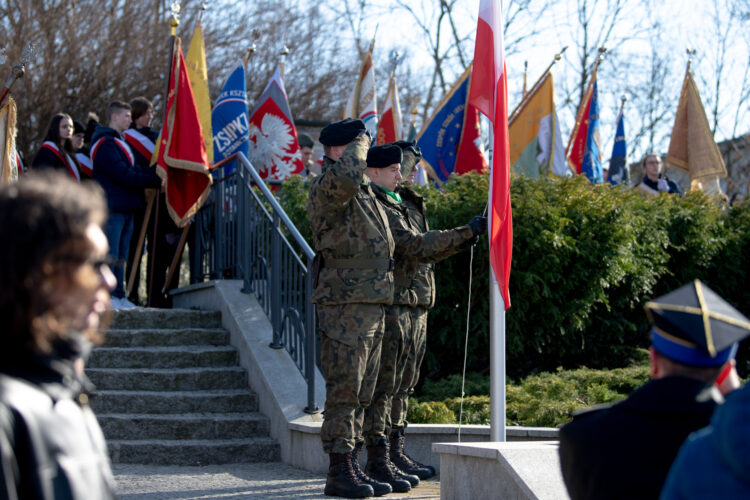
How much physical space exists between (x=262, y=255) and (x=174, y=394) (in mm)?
1663

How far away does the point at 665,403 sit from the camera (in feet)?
7.49

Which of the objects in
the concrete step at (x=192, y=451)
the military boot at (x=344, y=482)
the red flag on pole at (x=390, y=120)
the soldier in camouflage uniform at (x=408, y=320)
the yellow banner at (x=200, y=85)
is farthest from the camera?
the red flag on pole at (x=390, y=120)

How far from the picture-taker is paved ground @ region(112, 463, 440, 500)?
18.6 feet

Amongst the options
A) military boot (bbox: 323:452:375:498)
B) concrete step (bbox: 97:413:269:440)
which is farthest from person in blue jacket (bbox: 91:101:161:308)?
military boot (bbox: 323:452:375:498)

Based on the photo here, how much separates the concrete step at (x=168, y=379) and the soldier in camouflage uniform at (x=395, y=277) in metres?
2.25

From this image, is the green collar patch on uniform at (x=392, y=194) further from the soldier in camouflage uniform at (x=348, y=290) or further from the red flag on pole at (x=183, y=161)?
the red flag on pole at (x=183, y=161)

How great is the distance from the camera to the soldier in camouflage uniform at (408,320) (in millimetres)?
5996

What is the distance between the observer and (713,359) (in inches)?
88.4

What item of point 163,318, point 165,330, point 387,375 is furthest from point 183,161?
point 387,375

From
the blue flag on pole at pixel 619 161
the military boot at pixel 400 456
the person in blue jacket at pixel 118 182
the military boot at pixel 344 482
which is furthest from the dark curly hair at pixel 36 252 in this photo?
the blue flag on pole at pixel 619 161

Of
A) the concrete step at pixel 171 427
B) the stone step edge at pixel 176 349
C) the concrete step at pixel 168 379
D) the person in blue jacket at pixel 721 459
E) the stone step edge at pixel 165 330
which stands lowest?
the concrete step at pixel 171 427

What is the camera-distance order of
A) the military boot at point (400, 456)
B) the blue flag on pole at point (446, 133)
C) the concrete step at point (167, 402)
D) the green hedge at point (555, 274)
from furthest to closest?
the blue flag on pole at point (446, 133)
the green hedge at point (555, 274)
the concrete step at point (167, 402)
the military boot at point (400, 456)

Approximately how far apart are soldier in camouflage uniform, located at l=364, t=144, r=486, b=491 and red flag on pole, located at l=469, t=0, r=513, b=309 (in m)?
0.22

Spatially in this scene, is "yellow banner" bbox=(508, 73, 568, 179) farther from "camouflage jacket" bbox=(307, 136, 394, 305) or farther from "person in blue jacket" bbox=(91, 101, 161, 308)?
"camouflage jacket" bbox=(307, 136, 394, 305)
